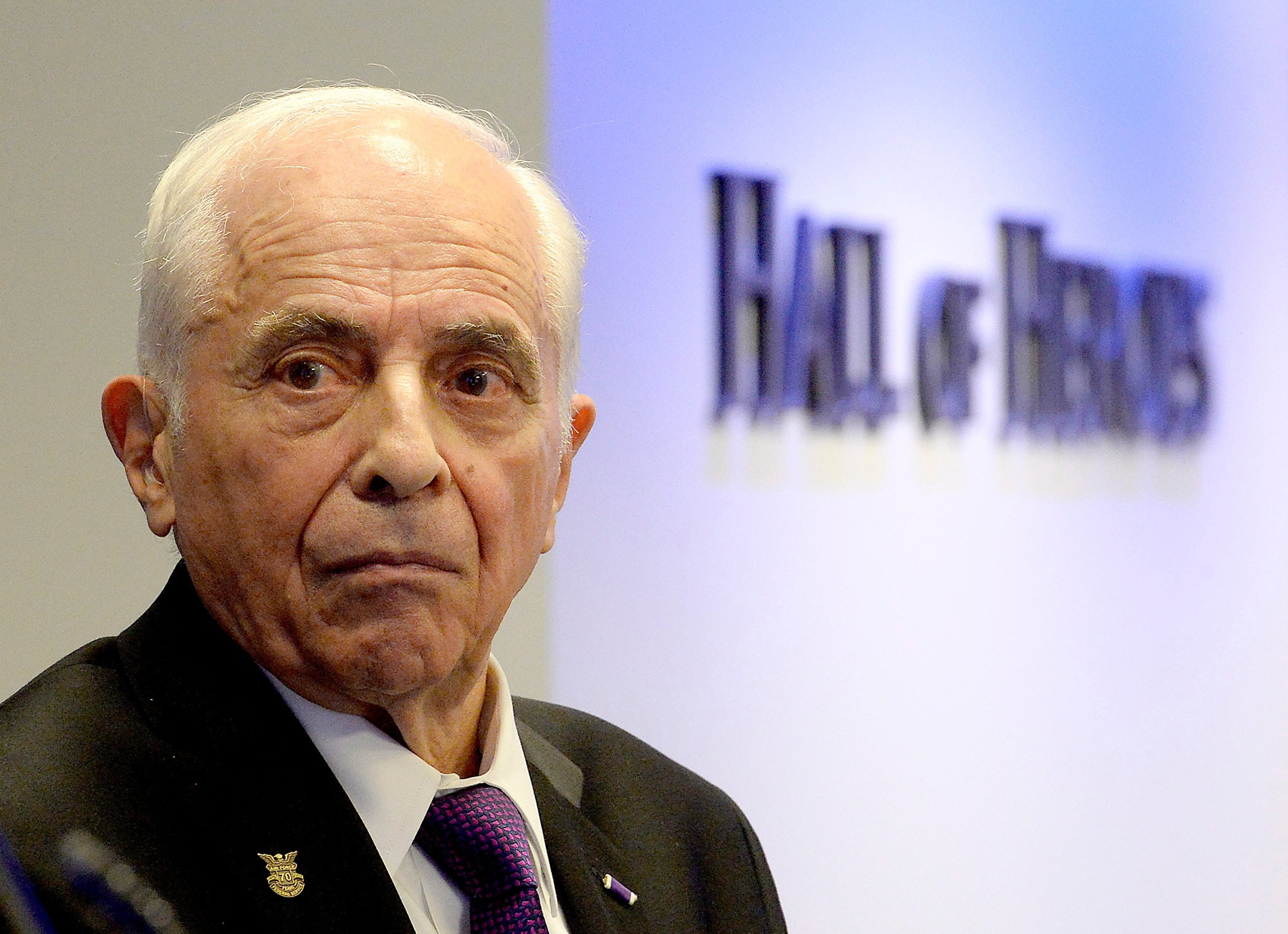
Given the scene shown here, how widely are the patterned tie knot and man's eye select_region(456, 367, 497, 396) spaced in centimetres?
35

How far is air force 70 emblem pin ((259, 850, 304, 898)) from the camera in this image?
1.06 metres

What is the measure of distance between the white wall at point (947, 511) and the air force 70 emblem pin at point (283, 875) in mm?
1452

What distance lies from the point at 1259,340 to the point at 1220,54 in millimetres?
770

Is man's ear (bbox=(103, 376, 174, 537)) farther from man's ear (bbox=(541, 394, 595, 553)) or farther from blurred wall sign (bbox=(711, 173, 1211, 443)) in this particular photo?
blurred wall sign (bbox=(711, 173, 1211, 443))

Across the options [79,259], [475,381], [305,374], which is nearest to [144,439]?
[305,374]

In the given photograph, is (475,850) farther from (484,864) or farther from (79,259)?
(79,259)

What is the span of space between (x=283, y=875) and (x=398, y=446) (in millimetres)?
342

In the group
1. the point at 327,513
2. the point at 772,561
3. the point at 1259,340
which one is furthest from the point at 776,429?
the point at 327,513

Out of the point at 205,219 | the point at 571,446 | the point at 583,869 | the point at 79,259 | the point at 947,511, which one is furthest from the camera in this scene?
the point at 947,511

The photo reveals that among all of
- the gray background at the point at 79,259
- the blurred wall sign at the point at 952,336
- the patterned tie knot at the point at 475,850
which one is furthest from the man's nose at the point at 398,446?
the blurred wall sign at the point at 952,336

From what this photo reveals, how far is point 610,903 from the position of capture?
4.32 feet

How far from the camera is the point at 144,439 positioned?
122 centimetres

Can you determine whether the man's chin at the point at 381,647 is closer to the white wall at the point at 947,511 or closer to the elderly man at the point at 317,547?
the elderly man at the point at 317,547

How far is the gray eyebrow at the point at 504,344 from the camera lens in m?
1.16
